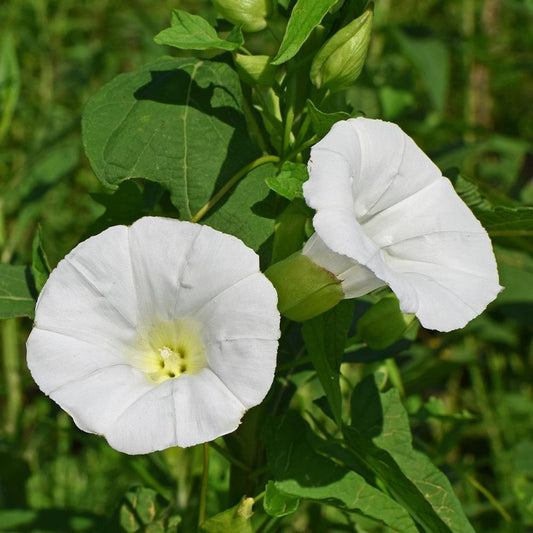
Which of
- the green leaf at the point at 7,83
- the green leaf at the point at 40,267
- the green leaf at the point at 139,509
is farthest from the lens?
the green leaf at the point at 7,83

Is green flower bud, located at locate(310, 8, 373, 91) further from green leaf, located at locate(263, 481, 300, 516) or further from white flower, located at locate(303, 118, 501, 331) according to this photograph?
green leaf, located at locate(263, 481, 300, 516)

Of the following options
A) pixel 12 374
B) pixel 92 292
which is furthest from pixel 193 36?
pixel 12 374

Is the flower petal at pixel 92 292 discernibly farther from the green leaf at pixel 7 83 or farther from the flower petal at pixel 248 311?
the green leaf at pixel 7 83

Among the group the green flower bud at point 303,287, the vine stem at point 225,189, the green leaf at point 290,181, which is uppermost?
the green leaf at point 290,181

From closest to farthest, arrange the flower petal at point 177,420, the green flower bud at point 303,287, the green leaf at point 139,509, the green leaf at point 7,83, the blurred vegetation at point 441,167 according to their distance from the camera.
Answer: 1. the flower petal at point 177,420
2. the green flower bud at point 303,287
3. the green leaf at point 139,509
4. the blurred vegetation at point 441,167
5. the green leaf at point 7,83

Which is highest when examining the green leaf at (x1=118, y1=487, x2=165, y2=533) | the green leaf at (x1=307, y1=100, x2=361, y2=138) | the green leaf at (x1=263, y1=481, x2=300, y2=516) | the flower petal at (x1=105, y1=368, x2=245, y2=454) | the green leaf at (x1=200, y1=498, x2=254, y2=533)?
the green leaf at (x1=307, y1=100, x2=361, y2=138)

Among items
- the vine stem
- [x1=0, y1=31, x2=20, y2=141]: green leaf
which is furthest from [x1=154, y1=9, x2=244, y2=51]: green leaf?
[x1=0, y1=31, x2=20, y2=141]: green leaf

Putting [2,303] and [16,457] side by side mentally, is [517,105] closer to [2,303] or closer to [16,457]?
[16,457]

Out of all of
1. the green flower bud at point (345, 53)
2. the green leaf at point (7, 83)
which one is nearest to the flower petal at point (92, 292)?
the green flower bud at point (345, 53)
